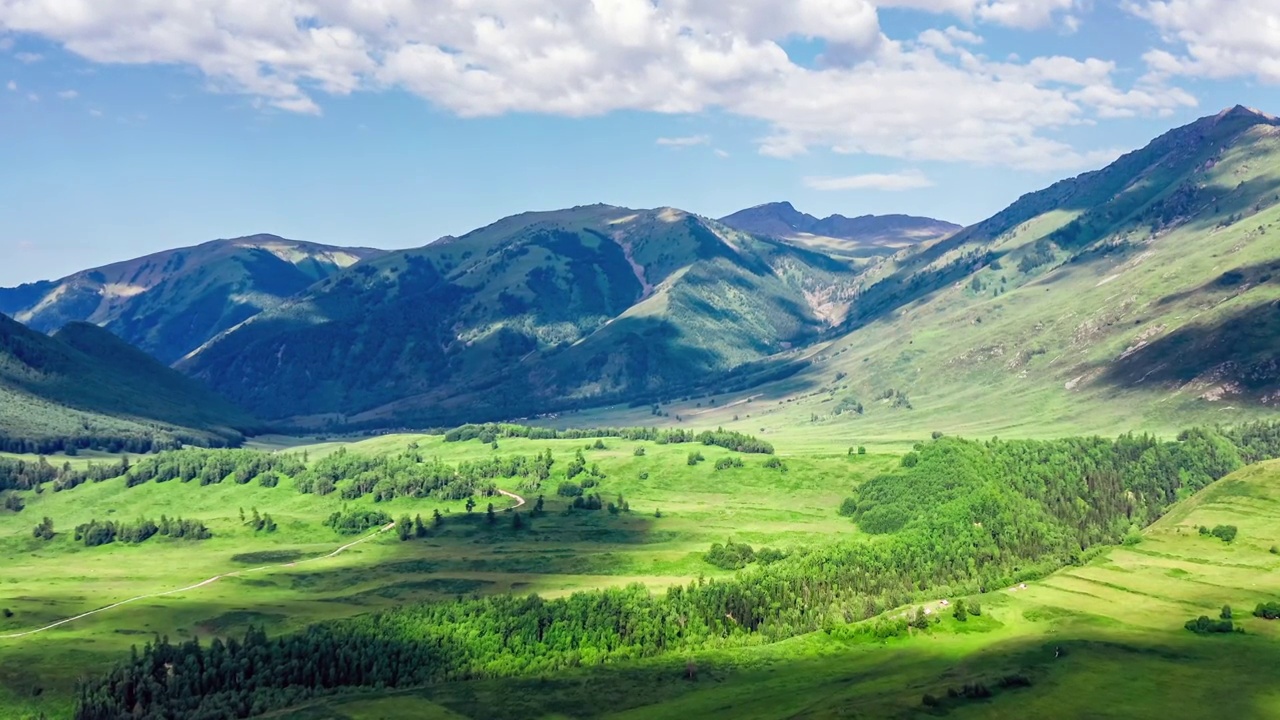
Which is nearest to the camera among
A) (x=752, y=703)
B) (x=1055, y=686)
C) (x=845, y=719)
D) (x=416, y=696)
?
(x=845, y=719)

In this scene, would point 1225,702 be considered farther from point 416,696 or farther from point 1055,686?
point 416,696

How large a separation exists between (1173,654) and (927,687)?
141ft

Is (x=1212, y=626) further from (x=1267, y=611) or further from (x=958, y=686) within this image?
(x=958, y=686)

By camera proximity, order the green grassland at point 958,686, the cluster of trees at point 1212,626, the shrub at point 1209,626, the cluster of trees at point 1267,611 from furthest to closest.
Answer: the cluster of trees at point 1267,611
the shrub at point 1209,626
the cluster of trees at point 1212,626
the green grassland at point 958,686

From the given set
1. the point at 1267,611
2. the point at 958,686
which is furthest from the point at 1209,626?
the point at 958,686

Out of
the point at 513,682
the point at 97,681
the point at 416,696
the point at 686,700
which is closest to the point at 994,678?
the point at 686,700

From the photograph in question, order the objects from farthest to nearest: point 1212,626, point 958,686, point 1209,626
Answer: point 1209,626
point 1212,626
point 958,686

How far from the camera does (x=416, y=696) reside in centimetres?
19175

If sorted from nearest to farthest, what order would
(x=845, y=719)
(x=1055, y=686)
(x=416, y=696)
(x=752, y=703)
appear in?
(x=845, y=719) → (x=1055, y=686) → (x=752, y=703) → (x=416, y=696)

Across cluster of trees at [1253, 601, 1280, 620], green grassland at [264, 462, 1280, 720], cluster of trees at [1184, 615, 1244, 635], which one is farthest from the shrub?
cluster of trees at [1253, 601, 1280, 620]

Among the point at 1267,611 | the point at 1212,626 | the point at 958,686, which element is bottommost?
the point at 1212,626

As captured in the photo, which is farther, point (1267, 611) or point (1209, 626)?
point (1267, 611)

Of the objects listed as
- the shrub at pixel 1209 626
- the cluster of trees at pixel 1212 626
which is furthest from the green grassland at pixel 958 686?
the shrub at pixel 1209 626

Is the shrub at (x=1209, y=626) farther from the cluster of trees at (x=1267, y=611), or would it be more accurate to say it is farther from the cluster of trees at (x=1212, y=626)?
the cluster of trees at (x=1267, y=611)
